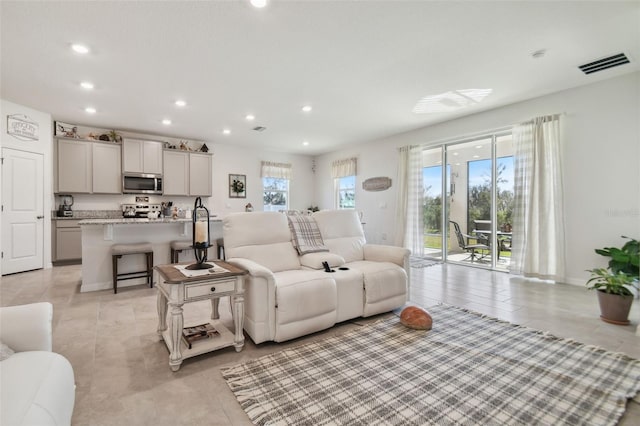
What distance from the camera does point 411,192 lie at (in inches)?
235

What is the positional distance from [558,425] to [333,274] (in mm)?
1635

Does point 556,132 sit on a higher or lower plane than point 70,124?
lower

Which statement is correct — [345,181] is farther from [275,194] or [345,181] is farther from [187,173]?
[187,173]

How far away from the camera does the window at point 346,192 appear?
7.68 metres

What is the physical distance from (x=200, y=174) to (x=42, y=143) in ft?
8.80

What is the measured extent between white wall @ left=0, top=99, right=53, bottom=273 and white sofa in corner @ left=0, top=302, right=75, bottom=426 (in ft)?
15.4

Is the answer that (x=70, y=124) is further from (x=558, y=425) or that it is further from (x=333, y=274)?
(x=558, y=425)

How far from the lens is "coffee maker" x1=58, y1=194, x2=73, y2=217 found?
5473mm

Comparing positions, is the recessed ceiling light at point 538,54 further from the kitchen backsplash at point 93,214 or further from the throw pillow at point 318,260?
the kitchen backsplash at point 93,214

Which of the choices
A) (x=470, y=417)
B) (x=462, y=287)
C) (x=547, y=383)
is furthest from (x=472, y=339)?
(x=462, y=287)

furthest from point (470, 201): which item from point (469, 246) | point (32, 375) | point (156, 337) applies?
point (32, 375)

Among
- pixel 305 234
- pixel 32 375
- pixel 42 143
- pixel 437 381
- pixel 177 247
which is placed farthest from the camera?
pixel 42 143

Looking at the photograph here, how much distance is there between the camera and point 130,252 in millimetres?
3646

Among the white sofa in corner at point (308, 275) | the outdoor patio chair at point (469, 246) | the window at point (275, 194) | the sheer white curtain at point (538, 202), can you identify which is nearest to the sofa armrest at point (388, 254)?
the white sofa in corner at point (308, 275)
